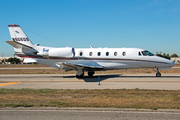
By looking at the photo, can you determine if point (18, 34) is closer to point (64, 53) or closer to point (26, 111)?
point (64, 53)

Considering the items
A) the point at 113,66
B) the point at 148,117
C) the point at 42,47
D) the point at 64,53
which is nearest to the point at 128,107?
the point at 148,117

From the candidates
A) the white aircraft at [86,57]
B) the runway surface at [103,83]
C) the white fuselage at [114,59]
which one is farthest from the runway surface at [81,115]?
the white fuselage at [114,59]

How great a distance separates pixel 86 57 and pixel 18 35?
984cm

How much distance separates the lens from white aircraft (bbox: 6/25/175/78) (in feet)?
72.4

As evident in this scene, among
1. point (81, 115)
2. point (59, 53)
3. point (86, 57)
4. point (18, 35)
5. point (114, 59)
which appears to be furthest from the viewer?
point (18, 35)

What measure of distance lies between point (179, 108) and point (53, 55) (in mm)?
18357

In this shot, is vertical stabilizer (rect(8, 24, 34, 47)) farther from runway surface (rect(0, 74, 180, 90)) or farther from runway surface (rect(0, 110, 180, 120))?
runway surface (rect(0, 110, 180, 120))

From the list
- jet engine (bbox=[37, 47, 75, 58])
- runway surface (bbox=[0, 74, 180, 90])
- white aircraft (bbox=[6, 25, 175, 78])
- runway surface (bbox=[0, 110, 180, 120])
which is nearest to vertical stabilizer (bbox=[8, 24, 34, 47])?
white aircraft (bbox=[6, 25, 175, 78])

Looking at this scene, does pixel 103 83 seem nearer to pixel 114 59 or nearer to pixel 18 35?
pixel 114 59

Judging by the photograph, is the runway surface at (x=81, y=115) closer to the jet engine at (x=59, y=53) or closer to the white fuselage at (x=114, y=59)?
the white fuselage at (x=114, y=59)

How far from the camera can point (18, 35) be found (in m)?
24.9

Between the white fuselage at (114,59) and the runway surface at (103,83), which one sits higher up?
the white fuselage at (114,59)

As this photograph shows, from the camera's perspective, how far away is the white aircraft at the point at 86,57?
869 inches

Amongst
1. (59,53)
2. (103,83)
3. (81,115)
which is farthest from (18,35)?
(81,115)
